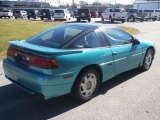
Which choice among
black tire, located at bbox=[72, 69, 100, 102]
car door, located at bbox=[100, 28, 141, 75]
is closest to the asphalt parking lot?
black tire, located at bbox=[72, 69, 100, 102]

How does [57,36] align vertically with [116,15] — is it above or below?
above

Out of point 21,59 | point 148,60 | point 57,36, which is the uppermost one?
point 57,36

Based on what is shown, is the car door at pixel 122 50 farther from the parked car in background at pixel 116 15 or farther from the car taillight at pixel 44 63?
the parked car in background at pixel 116 15

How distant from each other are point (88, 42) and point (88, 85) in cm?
88

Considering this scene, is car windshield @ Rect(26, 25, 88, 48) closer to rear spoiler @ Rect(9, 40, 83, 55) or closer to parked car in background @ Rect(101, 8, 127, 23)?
rear spoiler @ Rect(9, 40, 83, 55)

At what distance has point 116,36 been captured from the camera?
596 cm

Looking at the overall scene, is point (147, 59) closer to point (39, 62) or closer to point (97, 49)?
point (97, 49)

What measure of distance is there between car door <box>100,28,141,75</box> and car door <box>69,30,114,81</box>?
0.69 ft

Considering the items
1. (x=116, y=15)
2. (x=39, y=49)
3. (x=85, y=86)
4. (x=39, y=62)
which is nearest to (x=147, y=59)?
(x=85, y=86)

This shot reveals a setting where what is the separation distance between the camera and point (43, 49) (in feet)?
14.9

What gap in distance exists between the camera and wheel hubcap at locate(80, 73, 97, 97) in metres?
4.91

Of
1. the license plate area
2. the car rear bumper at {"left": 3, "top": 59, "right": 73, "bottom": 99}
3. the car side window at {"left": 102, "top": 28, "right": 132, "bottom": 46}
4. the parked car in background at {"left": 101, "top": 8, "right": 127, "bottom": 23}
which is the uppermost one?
the car side window at {"left": 102, "top": 28, "right": 132, "bottom": 46}

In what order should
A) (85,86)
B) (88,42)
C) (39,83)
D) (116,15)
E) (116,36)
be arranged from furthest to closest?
(116,15) → (116,36) → (88,42) → (85,86) → (39,83)

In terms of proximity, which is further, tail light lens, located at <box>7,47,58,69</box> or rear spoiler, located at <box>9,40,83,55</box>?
rear spoiler, located at <box>9,40,83,55</box>
